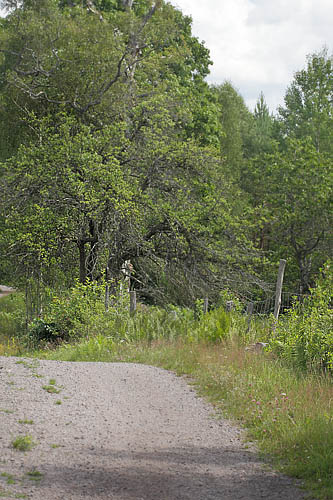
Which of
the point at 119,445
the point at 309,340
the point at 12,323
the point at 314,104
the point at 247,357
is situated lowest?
the point at 12,323

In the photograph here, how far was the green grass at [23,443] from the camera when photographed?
563 cm

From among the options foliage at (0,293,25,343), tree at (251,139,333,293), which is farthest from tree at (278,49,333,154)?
foliage at (0,293,25,343)

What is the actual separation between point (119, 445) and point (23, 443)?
98 cm

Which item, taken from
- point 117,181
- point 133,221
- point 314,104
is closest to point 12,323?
point 133,221

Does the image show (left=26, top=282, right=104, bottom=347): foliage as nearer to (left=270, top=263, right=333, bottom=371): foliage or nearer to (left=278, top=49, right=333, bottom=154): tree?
(left=270, top=263, right=333, bottom=371): foliage

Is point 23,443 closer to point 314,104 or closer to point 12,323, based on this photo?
point 12,323

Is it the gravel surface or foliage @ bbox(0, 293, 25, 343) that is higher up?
the gravel surface

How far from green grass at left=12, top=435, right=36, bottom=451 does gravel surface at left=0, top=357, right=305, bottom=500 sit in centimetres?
5

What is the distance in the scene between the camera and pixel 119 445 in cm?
598

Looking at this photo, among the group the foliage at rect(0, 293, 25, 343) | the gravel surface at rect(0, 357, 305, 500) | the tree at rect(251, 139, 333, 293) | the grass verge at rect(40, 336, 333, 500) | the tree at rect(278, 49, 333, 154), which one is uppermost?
the tree at rect(278, 49, 333, 154)

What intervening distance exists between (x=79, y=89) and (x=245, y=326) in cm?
1029

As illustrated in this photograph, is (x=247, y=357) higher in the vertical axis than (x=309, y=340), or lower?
lower

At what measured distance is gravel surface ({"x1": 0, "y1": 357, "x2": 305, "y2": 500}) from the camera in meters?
5.00

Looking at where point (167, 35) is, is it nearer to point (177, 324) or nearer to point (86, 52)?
point (86, 52)
